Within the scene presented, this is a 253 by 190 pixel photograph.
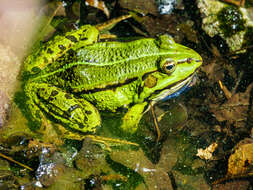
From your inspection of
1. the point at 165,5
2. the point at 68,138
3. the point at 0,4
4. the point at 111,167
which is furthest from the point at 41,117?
the point at 165,5

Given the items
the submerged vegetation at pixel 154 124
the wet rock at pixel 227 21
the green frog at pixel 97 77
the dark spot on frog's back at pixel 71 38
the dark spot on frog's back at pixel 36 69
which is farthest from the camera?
the wet rock at pixel 227 21

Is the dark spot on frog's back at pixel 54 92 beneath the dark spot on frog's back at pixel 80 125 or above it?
above

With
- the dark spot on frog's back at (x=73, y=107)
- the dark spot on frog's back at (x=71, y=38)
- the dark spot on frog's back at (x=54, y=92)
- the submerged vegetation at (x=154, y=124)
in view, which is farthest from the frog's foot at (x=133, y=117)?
the dark spot on frog's back at (x=71, y=38)

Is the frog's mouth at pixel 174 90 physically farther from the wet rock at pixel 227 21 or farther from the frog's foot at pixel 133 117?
the wet rock at pixel 227 21

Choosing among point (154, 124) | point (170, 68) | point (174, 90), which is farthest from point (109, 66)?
point (154, 124)

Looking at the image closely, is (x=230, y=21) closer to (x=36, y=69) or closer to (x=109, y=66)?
(x=109, y=66)

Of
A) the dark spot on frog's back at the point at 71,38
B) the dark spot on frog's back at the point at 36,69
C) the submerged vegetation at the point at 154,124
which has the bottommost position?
the submerged vegetation at the point at 154,124

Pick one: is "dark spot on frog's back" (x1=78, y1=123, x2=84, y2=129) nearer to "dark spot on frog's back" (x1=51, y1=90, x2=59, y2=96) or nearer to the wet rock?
"dark spot on frog's back" (x1=51, y1=90, x2=59, y2=96)
